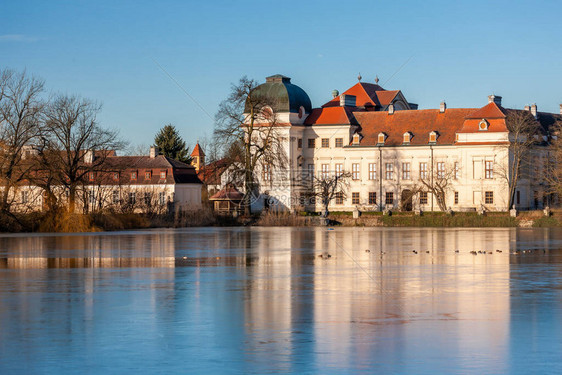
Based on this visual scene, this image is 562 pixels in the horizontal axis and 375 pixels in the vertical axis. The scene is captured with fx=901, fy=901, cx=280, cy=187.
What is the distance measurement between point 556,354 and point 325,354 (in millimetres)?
3123

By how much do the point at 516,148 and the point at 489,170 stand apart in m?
3.84

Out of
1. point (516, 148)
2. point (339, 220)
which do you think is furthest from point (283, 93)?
point (516, 148)

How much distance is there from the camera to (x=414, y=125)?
92.4 m

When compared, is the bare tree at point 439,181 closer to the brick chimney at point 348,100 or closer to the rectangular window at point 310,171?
the rectangular window at point 310,171

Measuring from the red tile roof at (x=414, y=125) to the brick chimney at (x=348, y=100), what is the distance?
2.73 m

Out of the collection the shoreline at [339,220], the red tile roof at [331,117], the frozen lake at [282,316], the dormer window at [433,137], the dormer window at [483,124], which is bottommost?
Answer: the frozen lake at [282,316]

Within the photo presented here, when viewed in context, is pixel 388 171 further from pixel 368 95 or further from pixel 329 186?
pixel 368 95

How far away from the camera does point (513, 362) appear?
11.8 m

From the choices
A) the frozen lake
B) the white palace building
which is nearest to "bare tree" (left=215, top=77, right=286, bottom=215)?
the white palace building

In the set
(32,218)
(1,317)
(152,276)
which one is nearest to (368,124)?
(32,218)

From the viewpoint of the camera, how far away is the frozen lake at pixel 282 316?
469 inches

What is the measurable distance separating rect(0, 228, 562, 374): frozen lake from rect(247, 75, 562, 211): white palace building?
58.6 metres

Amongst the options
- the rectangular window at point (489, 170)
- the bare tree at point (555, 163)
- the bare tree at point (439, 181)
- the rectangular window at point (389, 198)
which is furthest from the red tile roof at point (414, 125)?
the bare tree at point (555, 163)

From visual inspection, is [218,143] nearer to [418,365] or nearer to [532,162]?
[532,162]
